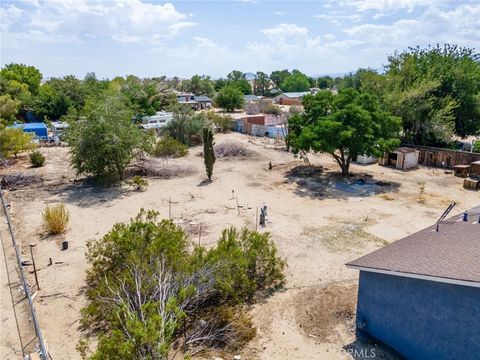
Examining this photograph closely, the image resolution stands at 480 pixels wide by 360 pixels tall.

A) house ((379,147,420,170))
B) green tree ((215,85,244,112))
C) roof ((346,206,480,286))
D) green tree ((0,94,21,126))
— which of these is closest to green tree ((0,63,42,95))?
green tree ((0,94,21,126))

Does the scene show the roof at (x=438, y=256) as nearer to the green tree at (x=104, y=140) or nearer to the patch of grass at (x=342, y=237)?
the patch of grass at (x=342, y=237)

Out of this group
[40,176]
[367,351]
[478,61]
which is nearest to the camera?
[367,351]

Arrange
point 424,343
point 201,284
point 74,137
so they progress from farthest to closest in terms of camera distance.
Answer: point 74,137
point 201,284
point 424,343

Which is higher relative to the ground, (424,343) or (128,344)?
(128,344)

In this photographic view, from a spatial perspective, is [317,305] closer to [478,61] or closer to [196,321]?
[196,321]

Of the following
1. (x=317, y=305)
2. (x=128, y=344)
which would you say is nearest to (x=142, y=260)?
(x=128, y=344)

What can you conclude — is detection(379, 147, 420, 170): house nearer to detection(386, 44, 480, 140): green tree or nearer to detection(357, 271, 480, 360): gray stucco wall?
detection(386, 44, 480, 140): green tree

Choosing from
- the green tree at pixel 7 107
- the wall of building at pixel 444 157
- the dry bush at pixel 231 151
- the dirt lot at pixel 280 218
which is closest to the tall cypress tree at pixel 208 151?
the dirt lot at pixel 280 218

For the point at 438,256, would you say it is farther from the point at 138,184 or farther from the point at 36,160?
the point at 36,160
